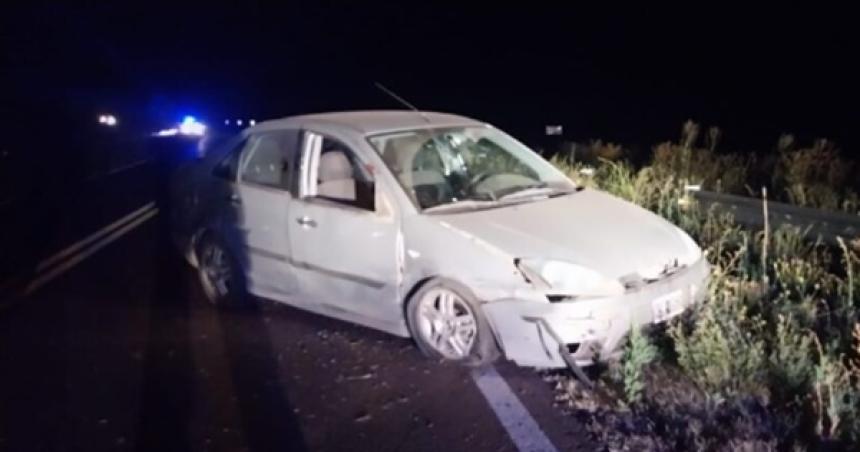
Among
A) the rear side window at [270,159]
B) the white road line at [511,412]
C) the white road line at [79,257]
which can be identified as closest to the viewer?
the white road line at [511,412]

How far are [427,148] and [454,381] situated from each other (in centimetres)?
182

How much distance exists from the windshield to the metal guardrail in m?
2.50

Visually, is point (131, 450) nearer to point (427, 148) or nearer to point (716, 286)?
point (427, 148)

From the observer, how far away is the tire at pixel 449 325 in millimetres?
5613

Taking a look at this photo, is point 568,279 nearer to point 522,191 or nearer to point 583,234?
point 583,234

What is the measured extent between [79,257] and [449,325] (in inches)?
214

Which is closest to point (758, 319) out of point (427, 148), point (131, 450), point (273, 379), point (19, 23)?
point (427, 148)

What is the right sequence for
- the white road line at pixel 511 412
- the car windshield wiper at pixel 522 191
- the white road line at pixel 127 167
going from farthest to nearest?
1. the white road line at pixel 127 167
2. the car windshield wiper at pixel 522 191
3. the white road line at pixel 511 412

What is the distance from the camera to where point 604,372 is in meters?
5.39

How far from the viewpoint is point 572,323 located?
527 cm

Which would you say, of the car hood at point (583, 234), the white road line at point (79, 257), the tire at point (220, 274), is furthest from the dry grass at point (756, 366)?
the white road line at point (79, 257)

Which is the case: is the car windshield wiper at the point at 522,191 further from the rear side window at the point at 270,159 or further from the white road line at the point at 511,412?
the rear side window at the point at 270,159

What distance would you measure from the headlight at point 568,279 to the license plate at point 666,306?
0.32 metres

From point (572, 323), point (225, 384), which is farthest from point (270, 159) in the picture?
point (572, 323)
